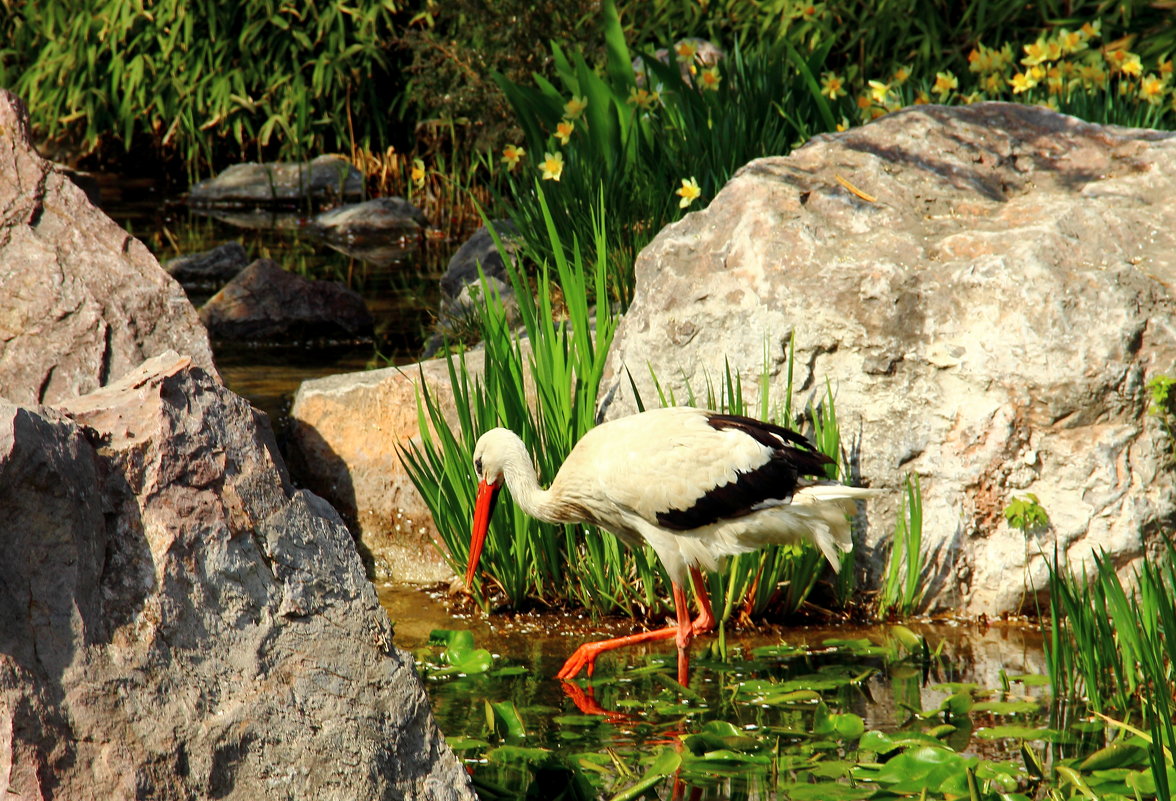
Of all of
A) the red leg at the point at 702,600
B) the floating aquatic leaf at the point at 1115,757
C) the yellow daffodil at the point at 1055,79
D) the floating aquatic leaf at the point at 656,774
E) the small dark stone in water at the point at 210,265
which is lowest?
the small dark stone in water at the point at 210,265

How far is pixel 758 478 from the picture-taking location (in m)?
3.66

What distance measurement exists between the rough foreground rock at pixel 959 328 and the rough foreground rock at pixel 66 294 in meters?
1.73

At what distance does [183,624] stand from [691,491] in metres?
1.87

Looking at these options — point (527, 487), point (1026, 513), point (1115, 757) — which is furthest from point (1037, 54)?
point (1115, 757)

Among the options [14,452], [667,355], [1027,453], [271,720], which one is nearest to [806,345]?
[667,355]

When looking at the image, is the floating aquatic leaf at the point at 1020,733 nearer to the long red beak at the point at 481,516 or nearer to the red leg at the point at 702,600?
the red leg at the point at 702,600

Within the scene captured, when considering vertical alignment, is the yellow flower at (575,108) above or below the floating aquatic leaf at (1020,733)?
above

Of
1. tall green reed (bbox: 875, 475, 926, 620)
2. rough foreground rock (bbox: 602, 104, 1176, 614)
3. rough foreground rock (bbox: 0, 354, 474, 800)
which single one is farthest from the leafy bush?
rough foreground rock (bbox: 0, 354, 474, 800)

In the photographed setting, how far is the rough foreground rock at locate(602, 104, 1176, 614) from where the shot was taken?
157 inches

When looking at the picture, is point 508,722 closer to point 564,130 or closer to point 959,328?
point 959,328

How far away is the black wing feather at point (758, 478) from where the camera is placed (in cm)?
366

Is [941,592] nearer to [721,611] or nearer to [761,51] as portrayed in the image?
[721,611]

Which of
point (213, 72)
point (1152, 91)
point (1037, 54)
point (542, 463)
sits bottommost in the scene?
point (542, 463)

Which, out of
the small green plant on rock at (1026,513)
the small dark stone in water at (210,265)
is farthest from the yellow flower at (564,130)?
the small dark stone in water at (210,265)
